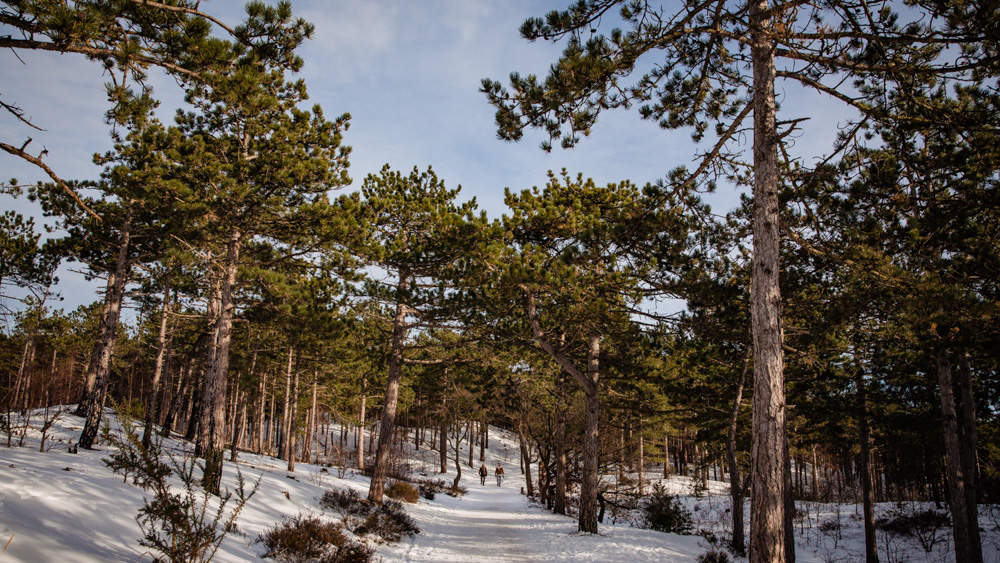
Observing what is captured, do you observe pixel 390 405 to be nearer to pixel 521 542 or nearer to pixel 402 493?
pixel 402 493

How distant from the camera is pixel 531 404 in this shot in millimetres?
19469

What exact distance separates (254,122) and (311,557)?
9.34 m

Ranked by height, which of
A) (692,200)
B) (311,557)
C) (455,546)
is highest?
(692,200)

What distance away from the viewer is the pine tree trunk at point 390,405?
539 inches

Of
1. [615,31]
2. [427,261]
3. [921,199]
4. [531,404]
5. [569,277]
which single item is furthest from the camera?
[531,404]

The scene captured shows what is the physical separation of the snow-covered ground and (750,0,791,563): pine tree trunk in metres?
4.53

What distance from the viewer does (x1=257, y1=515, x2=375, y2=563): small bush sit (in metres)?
6.80

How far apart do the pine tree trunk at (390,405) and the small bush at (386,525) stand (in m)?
1.00

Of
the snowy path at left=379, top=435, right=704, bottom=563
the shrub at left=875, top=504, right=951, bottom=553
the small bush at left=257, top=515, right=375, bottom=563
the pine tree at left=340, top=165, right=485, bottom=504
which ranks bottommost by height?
the shrub at left=875, top=504, right=951, bottom=553

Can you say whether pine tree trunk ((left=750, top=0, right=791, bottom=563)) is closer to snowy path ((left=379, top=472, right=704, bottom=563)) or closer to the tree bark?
snowy path ((left=379, top=472, right=704, bottom=563))

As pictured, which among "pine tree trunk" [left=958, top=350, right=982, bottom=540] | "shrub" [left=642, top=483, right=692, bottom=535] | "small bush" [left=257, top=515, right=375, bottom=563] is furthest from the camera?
"shrub" [left=642, top=483, right=692, bottom=535]

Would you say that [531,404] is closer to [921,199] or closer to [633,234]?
[633,234]

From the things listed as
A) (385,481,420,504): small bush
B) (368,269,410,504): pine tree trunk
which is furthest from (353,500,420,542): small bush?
(385,481,420,504): small bush

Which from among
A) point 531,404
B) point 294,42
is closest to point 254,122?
point 294,42
